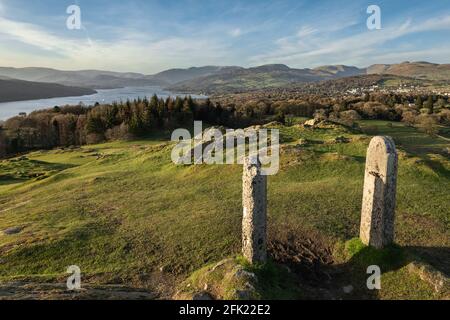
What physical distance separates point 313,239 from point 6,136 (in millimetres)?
100059

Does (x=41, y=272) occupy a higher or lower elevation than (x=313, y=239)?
lower

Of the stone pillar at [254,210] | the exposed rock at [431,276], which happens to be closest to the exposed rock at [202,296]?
the stone pillar at [254,210]

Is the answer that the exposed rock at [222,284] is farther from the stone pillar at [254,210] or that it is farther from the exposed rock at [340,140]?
Result: the exposed rock at [340,140]

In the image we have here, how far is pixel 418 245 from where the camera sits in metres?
17.0

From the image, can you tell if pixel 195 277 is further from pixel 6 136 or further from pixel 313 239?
pixel 6 136

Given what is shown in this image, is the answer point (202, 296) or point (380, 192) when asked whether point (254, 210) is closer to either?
point (202, 296)

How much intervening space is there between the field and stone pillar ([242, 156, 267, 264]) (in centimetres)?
122

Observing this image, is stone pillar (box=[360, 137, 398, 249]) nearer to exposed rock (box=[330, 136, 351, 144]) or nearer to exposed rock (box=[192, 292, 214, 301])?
exposed rock (box=[192, 292, 214, 301])

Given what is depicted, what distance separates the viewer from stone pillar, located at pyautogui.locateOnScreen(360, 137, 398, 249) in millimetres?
14336

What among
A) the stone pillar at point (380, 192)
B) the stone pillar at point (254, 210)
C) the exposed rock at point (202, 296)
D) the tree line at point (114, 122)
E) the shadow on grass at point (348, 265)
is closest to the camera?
the exposed rock at point (202, 296)

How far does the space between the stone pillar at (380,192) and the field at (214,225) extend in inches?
30.9

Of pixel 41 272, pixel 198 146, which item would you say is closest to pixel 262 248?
pixel 41 272

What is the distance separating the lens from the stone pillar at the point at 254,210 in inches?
549

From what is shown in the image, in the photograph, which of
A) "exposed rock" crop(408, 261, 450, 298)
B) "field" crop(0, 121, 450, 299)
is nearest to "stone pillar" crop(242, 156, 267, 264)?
"field" crop(0, 121, 450, 299)
